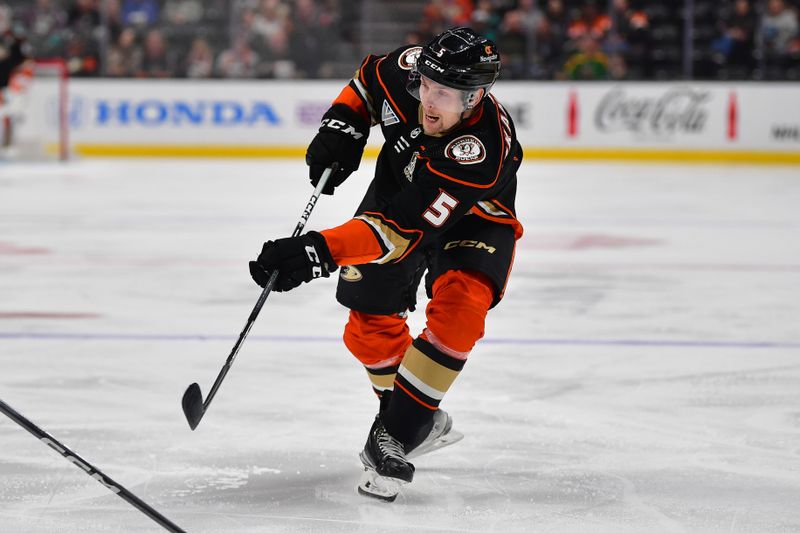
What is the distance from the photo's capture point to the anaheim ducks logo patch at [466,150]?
2.48m

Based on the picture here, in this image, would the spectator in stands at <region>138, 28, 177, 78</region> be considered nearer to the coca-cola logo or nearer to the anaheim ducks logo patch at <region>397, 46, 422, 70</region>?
the coca-cola logo

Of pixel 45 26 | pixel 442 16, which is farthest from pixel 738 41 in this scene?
pixel 45 26

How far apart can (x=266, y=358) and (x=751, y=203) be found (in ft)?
18.6

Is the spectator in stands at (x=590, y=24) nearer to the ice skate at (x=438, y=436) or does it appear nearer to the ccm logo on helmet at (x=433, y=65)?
the ice skate at (x=438, y=436)

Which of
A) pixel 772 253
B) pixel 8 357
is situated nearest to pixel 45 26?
pixel 772 253

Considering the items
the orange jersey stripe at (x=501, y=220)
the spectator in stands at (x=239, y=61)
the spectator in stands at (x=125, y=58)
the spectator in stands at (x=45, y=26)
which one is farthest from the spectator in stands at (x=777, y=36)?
the orange jersey stripe at (x=501, y=220)

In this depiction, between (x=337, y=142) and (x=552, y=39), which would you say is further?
(x=552, y=39)

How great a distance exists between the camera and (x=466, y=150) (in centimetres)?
250

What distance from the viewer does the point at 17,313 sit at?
182 inches

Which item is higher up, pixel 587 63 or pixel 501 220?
pixel 501 220

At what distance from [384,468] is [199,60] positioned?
10310mm

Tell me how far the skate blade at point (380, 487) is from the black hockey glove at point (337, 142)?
728mm

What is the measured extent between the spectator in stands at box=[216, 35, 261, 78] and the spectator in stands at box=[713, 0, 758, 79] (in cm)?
450

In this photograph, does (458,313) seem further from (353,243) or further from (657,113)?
(657,113)
